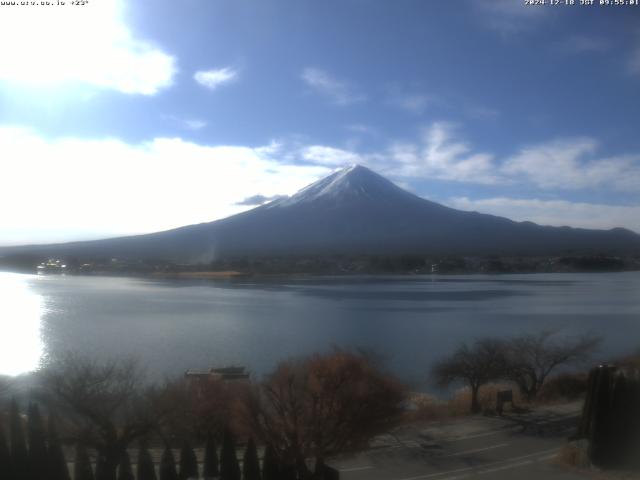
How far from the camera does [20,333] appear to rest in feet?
41.7

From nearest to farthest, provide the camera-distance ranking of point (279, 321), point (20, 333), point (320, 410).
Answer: point (320, 410) < point (20, 333) < point (279, 321)

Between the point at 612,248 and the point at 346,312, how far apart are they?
33513 mm

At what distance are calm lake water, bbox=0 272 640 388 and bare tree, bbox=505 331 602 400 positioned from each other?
4.08ft

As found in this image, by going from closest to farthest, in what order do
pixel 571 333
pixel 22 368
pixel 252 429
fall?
pixel 252 429, pixel 22 368, pixel 571 333

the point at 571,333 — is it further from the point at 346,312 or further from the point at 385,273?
the point at 385,273

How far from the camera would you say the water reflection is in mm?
9031

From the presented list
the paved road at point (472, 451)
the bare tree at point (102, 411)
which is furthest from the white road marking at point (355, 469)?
the bare tree at point (102, 411)

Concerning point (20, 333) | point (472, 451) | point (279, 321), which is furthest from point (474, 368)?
point (20, 333)

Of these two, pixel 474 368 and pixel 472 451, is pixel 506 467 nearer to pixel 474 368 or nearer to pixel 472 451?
pixel 472 451

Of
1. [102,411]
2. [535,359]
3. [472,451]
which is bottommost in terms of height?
[472,451]

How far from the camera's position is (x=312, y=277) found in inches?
1358

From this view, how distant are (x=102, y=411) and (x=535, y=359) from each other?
6.16 m

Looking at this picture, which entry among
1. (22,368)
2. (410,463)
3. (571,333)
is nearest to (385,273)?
(571,333)

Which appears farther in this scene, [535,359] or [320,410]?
[535,359]
